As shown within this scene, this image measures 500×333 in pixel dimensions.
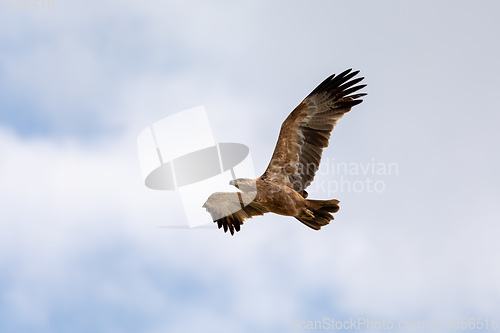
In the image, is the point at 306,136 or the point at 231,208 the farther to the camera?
the point at 231,208

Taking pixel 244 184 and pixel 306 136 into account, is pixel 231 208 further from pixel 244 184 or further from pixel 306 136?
pixel 306 136

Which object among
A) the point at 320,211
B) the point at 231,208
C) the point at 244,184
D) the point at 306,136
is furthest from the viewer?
the point at 231,208

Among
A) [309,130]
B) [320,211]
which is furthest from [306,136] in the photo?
[320,211]

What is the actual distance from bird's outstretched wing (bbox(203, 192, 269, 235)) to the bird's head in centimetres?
27

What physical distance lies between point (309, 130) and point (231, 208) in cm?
220

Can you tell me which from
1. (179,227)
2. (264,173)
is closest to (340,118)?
(264,173)

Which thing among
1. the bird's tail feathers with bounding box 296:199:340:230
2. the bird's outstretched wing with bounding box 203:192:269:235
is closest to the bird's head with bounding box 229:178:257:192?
the bird's outstretched wing with bounding box 203:192:269:235

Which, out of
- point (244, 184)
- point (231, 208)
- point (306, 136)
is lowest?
point (244, 184)

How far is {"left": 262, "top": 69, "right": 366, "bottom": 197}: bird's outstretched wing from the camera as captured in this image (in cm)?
1203

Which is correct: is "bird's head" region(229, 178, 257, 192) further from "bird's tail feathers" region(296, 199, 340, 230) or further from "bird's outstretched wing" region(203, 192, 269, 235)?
"bird's tail feathers" region(296, 199, 340, 230)

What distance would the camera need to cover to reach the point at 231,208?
41.0 ft

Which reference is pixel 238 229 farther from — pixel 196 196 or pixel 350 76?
pixel 350 76

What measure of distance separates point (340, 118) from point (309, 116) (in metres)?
0.60

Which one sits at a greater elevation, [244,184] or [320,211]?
[244,184]
